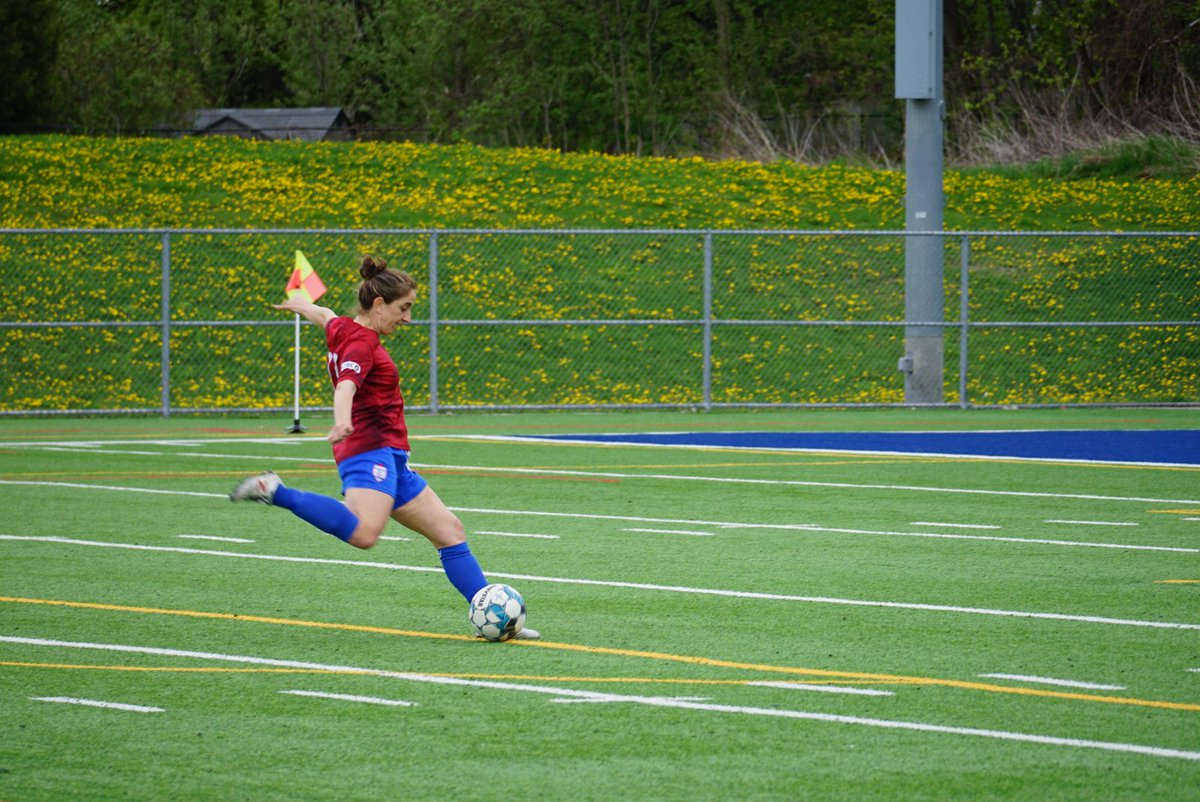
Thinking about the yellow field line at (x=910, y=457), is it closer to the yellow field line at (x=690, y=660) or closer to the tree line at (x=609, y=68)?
the yellow field line at (x=690, y=660)

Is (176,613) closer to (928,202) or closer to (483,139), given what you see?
(928,202)

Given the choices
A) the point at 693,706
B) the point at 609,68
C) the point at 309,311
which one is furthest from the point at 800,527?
the point at 609,68

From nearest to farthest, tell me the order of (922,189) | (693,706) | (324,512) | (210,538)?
(693,706)
(324,512)
(210,538)
(922,189)

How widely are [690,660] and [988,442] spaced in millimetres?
11300

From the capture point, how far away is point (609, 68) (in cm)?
5744

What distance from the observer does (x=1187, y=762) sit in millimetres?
5566

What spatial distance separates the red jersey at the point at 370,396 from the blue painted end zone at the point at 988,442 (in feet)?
32.4

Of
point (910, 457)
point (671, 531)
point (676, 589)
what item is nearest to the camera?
point (676, 589)

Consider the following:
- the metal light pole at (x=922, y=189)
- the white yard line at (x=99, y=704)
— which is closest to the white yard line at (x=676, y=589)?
the white yard line at (x=99, y=704)

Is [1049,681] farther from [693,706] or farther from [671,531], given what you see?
[671,531]

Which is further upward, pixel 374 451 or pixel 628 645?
pixel 374 451

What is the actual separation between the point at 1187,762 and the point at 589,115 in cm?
5320

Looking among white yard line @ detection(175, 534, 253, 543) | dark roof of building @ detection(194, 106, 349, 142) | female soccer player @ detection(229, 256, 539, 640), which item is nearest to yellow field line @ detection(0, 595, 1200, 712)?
female soccer player @ detection(229, 256, 539, 640)

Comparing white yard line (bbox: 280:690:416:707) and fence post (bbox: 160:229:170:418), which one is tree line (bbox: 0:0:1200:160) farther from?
white yard line (bbox: 280:690:416:707)
